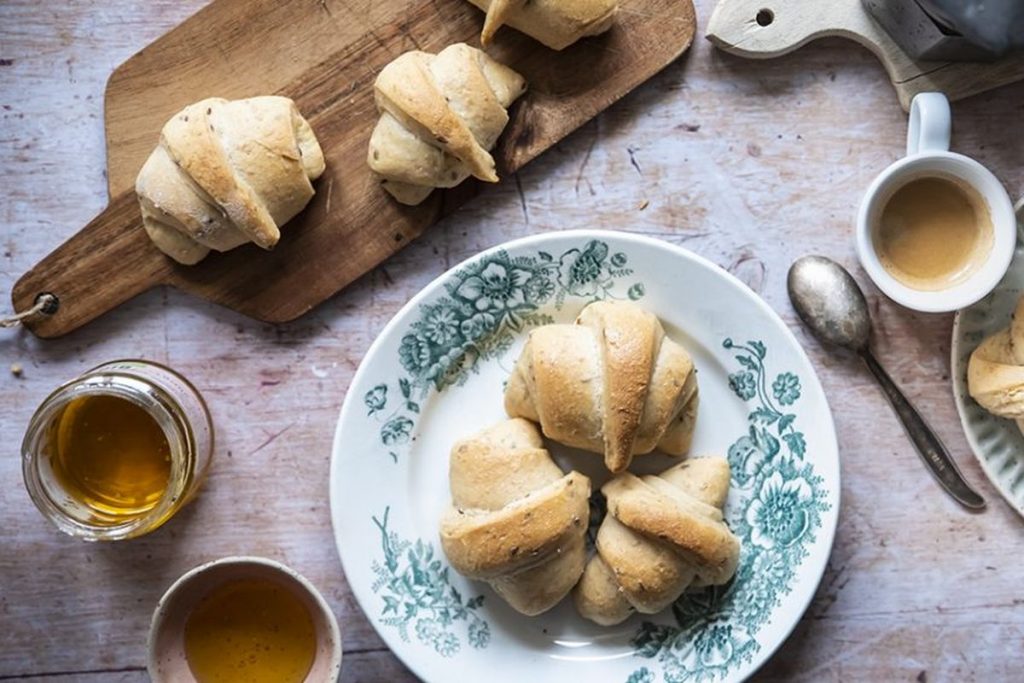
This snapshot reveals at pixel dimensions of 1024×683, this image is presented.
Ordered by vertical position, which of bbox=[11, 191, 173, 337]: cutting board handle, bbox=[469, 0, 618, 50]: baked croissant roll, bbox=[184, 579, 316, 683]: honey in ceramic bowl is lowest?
bbox=[184, 579, 316, 683]: honey in ceramic bowl

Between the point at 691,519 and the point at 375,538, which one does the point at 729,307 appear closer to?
the point at 691,519

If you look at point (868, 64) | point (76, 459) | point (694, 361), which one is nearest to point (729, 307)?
point (694, 361)

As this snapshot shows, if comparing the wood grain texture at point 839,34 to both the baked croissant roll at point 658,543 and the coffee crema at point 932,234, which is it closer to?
the coffee crema at point 932,234

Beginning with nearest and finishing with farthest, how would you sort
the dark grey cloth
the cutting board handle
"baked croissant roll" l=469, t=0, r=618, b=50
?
the dark grey cloth < "baked croissant roll" l=469, t=0, r=618, b=50 < the cutting board handle

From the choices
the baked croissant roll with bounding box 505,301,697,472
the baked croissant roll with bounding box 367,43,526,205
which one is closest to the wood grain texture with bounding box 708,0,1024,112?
the baked croissant roll with bounding box 367,43,526,205

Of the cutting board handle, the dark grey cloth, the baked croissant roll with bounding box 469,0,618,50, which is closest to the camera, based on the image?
the dark grey cloth

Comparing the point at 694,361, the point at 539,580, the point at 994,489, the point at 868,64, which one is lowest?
the point at 994,489

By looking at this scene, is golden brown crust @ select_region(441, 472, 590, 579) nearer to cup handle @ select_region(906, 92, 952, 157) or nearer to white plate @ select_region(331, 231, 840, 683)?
white plate @ select_region(331, 231, 840, 683)
